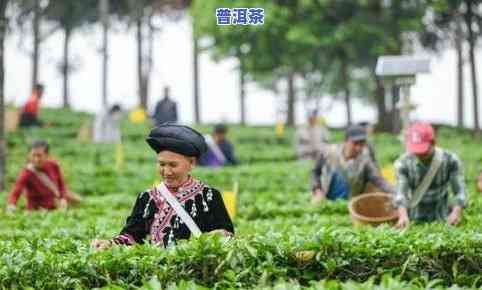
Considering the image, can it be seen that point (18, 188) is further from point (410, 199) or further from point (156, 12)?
point (156, 12)

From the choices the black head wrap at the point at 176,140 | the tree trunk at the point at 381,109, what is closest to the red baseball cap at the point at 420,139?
the black head wrap at the point at 176,140

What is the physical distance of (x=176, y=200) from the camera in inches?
250

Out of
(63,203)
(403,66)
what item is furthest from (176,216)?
(403,66)

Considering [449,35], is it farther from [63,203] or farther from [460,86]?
[63,203]

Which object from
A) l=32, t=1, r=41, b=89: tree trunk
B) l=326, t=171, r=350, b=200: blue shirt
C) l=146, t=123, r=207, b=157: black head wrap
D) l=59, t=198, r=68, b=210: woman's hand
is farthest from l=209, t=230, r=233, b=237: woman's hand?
l=32, t=1, r=41, b=89: tree trunk

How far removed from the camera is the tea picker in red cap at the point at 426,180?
31.1 ft

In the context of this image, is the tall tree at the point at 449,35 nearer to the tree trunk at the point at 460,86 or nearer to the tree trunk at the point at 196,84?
the tree trunk at the point at 460,86

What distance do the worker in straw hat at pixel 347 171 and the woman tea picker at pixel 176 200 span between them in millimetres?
5636

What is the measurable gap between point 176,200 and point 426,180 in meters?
4.10

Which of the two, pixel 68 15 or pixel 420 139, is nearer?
pixel 420 139

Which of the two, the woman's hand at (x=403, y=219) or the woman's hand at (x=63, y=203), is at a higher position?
the woman's hand at (x=403, y=219)

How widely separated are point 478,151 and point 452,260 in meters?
18.3

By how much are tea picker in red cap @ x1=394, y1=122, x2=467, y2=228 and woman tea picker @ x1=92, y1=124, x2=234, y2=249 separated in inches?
129

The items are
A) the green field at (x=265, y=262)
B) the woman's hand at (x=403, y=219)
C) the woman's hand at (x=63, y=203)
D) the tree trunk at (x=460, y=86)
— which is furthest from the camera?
the tree trunk at (x=460, y=86)
